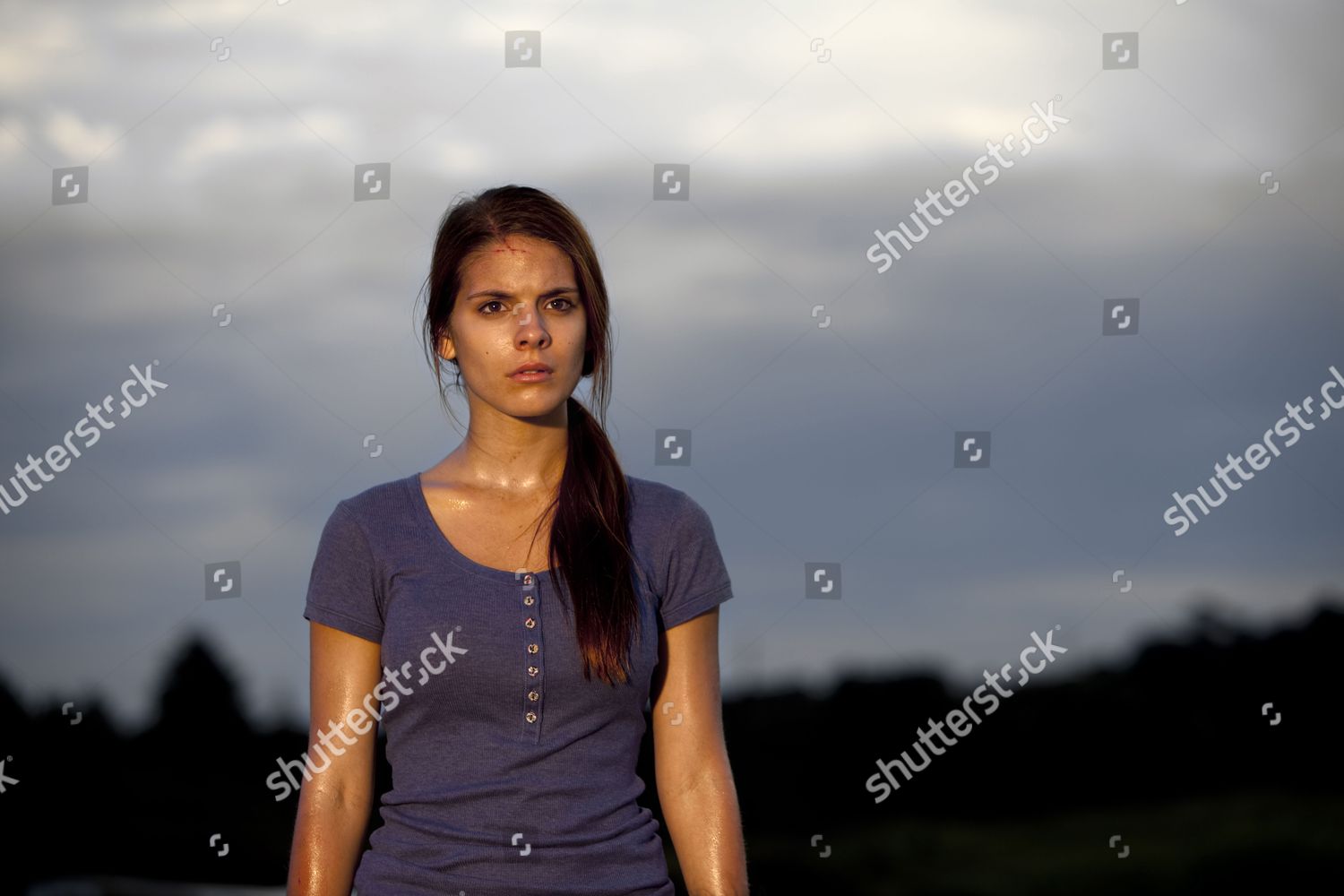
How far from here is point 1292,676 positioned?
582 inches

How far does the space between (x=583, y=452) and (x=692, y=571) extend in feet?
0.82

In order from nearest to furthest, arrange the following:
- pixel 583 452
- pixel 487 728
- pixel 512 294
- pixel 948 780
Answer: pixel 487 728, pixel 512 294, pixel 583 452, pixel 948 780

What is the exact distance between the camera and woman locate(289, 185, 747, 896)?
188 centimetres

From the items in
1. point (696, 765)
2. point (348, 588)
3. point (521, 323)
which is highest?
point (521, 323)

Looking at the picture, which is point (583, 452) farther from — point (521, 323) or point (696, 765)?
point (696, 765)

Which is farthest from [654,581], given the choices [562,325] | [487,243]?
[487,243]

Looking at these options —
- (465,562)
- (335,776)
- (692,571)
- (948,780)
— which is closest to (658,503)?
(692,571)

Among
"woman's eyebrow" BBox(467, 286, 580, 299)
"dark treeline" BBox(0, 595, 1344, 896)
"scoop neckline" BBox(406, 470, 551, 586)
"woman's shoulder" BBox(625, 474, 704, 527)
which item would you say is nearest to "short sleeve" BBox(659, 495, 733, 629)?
"woman's shoulder" BBox(625, 474, 704, 527)

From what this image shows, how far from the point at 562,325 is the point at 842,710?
52.9 feet

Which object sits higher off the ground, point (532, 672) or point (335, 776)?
point (532, 672)

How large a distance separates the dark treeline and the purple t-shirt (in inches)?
362

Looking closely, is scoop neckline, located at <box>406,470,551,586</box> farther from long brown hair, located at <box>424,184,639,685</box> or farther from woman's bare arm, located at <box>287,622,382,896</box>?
woman's bare arm, located at <box>287,622,382,896</box>

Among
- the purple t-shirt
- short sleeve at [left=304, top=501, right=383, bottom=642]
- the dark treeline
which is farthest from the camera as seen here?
the dark treeline

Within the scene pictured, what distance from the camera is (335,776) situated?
1.96 m
